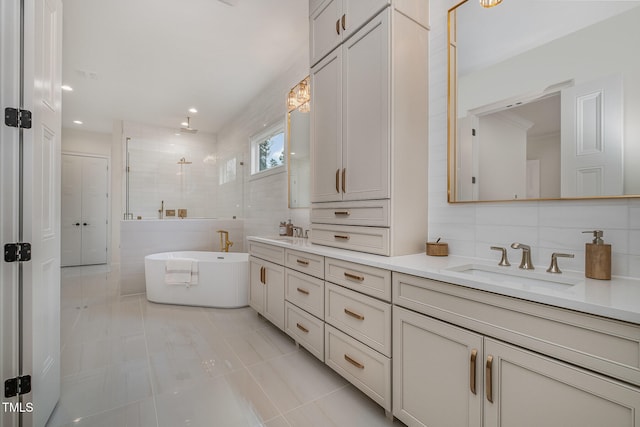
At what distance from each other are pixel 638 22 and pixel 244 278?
3.49m

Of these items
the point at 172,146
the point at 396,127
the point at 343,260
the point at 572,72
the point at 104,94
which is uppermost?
the point at 104,94

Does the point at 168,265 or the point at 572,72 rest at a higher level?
the point at 572,72

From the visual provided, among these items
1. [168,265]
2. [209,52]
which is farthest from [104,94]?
[168,265]

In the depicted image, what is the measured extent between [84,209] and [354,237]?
259 inches

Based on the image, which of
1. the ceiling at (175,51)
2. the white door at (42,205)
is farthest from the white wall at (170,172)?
the white door at (42,205)

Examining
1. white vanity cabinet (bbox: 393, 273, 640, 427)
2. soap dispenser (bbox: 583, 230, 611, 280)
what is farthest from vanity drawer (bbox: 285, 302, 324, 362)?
soap dispenser (bbox: 583, 230, 611, 280)

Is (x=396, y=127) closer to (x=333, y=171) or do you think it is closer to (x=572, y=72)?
(x=333, y=171)

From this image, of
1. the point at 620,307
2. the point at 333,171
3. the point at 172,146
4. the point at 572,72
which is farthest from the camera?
the point at 172,146

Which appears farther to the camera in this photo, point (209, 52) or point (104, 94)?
Result: point (104, 94)

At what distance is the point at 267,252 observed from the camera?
9.00 feet

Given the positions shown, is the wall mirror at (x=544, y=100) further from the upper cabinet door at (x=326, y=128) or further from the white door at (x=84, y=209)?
the white door at (x=84, y=209)

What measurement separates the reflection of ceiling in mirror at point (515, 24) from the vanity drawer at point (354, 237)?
1124 mm

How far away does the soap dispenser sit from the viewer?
1.14 metres

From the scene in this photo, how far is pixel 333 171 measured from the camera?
2146mm
